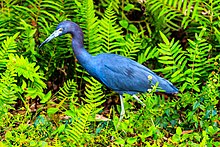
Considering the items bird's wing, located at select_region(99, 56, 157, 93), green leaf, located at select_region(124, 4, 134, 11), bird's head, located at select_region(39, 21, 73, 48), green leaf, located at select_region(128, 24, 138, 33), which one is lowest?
bird's wing, located at select_region(99, 56, 157, 93)

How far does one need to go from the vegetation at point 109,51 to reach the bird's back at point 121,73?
0.51 feet

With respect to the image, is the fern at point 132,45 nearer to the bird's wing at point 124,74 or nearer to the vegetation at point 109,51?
the vegetation at point 109,51

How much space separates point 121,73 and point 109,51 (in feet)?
2.09

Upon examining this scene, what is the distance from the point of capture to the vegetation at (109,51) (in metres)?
5.95

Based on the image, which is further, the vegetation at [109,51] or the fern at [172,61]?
the fern at [172,61]

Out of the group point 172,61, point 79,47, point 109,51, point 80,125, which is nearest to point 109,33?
point 109,51

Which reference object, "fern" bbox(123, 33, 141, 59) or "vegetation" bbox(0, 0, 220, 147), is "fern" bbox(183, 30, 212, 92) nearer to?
"vegetation" bbox(0, 0, 220, 147)

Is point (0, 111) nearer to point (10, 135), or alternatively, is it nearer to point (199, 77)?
point (10, 135)

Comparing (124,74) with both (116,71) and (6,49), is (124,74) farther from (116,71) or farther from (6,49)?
(6,49)

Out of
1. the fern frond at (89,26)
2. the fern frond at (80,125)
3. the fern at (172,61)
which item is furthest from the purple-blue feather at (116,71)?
the fern frond at (80,125)

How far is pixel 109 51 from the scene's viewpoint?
713 cm

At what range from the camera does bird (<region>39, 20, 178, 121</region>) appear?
6.52m

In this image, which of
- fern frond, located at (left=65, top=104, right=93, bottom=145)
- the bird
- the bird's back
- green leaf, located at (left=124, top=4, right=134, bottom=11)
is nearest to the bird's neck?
the bird

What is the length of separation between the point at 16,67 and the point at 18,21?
125 centimetres
